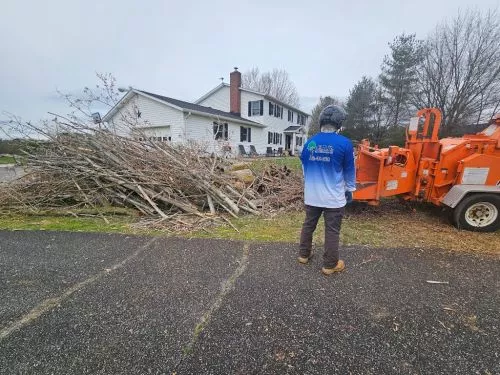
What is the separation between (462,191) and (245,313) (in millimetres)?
4621

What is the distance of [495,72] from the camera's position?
21.7 m

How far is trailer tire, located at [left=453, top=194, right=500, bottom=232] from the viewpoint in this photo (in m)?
4.73

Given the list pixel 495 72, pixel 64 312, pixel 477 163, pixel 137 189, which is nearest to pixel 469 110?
pixel 495 72

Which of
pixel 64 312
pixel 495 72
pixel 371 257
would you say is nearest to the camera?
pixel 64 312

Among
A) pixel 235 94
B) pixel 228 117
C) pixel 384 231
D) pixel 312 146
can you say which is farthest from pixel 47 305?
pixel 235 94

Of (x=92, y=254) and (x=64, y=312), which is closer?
(x=64, y=312)

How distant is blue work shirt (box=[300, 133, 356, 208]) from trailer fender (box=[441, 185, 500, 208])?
2932 millimetres

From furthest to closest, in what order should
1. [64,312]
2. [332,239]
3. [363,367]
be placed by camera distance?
[332,239] → [64,312] → [363,367]

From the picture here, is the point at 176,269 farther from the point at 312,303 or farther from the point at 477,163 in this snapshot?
the point at 477,163

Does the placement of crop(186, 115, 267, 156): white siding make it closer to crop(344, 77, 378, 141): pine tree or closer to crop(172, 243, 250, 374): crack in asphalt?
crop(172, 243, 250, 374): crack in asphalt

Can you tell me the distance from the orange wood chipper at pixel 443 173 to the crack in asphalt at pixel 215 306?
116 inches

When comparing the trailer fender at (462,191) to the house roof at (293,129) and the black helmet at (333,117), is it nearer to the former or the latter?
the black helmet at (333,117)

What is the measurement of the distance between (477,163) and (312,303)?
443cm

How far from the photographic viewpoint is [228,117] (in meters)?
22.5
